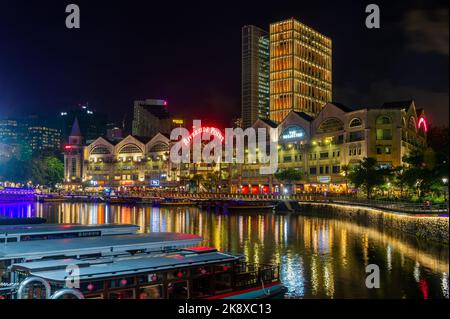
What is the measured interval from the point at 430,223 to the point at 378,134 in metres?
61.8

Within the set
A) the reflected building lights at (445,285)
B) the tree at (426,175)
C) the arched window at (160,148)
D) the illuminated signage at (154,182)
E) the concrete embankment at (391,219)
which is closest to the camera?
the reflected building lights at (445,285)

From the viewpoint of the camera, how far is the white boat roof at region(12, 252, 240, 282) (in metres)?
23.4

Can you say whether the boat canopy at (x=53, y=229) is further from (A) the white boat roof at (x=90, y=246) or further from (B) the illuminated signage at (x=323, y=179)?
(B) the illuminated signage at (x=323, y=179)

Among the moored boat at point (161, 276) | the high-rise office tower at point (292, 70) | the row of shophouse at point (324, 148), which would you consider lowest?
the moored boat at point (161, 276)

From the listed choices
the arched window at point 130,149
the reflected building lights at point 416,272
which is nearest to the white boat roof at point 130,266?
the reflected building lights at point 416,272

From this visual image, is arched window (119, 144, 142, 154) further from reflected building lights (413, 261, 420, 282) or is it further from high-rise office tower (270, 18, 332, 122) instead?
reflected building lights (413, 261, 420, 282)

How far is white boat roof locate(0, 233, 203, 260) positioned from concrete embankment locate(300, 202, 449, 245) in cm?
3301

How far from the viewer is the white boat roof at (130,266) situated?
23409mm

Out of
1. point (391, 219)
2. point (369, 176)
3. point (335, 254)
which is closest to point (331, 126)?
point (369, 176)

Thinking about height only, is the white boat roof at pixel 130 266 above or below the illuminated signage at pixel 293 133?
below

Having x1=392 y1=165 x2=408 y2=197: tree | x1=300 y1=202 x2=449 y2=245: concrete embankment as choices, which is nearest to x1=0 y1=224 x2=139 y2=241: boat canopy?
x1=300 y1=202 x2=449 y2=245: concrete embankment

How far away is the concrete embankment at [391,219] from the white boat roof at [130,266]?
3501 cm
